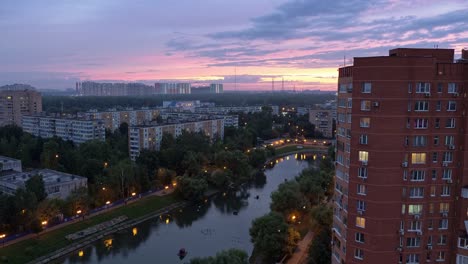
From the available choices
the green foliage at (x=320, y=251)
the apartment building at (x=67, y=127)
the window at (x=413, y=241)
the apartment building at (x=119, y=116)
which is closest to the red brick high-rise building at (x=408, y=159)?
the window at (x=413, y=241)

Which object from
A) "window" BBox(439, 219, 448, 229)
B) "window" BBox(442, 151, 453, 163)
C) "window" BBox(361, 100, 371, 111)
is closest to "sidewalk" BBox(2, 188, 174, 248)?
"window" BBox(361, 100, 371, 111)

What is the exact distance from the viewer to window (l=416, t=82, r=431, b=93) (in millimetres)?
12242

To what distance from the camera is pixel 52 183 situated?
94.0 feet

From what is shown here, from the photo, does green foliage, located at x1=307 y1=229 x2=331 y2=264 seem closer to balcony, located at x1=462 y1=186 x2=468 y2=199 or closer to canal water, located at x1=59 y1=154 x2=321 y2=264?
canal water, located at x1=59 y1=154 x2=321 y2=264

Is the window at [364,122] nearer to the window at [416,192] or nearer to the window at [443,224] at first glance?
the window at [416,192]

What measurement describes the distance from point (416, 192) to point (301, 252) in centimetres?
1108

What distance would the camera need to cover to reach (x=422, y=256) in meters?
12.8

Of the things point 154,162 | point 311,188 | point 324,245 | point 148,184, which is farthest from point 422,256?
point 154,162

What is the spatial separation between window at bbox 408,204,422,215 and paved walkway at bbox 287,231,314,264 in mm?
9367

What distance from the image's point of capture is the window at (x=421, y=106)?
12320 millimetres

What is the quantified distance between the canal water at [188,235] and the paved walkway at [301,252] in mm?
3082

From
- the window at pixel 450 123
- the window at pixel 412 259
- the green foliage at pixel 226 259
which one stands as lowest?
the green foliage at pixel 226 259

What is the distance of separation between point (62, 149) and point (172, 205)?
552 inches

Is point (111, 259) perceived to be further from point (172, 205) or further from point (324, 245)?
point (324, 245)
